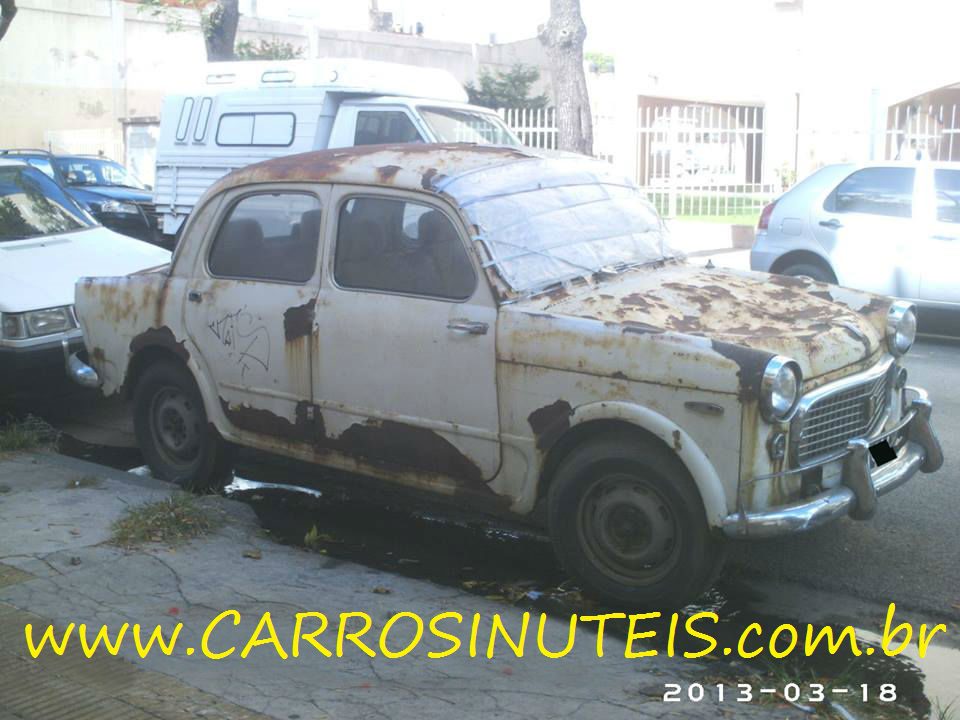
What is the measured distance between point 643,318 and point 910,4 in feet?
77.8

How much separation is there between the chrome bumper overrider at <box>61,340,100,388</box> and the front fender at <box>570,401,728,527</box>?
3601mm

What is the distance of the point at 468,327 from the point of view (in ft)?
16.8

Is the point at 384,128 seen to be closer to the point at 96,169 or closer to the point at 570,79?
the point at 570,79

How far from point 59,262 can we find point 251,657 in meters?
4.92

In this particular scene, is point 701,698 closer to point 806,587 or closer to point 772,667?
point 772,667

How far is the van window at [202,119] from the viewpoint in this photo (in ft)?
48.6

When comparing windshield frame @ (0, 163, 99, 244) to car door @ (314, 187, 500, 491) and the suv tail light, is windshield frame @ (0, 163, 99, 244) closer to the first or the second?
car door @ (314, 187, 500, 491)

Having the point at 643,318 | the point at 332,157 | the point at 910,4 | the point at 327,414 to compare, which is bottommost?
the point at 327,414

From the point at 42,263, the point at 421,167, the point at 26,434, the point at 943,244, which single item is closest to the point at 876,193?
the point at 943,244

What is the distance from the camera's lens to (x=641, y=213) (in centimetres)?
621

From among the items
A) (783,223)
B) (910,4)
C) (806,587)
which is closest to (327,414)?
(806,587)

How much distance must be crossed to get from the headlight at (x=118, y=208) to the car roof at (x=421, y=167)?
10980mm

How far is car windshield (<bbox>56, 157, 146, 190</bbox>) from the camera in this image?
717 inches

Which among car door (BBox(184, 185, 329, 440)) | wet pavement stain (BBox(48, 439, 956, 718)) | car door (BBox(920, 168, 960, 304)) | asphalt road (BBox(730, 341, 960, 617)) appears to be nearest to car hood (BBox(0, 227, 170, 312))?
wet pavement stain (BBox(48, 439, 956, 718))
